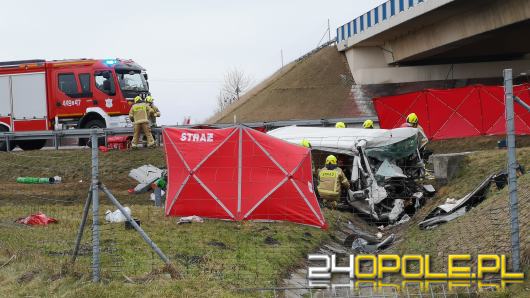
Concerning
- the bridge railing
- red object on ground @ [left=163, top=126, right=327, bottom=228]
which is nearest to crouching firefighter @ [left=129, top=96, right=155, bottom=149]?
red object on ground @ [left=163, top=126, right=327, bottom=228]

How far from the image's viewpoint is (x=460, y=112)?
22453mm

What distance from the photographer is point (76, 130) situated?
2486cm

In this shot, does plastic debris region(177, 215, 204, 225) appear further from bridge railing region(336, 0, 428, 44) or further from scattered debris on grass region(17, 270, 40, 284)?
bridge railing region(336, 0, 428, 44)

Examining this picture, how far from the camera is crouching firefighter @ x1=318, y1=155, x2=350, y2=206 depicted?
15.6m

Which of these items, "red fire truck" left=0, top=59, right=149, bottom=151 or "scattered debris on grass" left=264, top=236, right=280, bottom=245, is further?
"red fire truck" left=0, top=59, right=149, bottom=151

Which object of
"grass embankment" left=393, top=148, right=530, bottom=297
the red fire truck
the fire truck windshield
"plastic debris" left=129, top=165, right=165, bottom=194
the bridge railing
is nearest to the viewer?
"grass embankment" left=393, top=148, right=530, bottom=297

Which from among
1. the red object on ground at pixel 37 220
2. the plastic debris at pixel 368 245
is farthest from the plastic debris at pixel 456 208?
the red object on ground at pixel 37 220

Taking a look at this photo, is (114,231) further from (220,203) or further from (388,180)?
(388,180)

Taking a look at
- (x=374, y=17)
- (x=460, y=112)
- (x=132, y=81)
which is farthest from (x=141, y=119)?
(x=374, y=17)

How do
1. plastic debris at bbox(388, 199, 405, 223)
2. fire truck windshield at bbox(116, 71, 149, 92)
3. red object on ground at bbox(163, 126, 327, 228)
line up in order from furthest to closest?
fire truck windshield at bbox(116, 71, 149, 92) → plastic debris at bbox(388, 199, 405, 223) → red object on ground at bbox(163, 126, 327, 228)

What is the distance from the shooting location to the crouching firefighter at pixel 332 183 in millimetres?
15594

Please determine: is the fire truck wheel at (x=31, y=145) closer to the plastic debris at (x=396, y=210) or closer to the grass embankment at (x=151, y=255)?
the grass embankment at (x=151, y=255)

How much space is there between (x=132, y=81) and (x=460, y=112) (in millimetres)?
11554

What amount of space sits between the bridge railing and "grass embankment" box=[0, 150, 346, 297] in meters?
26.2
